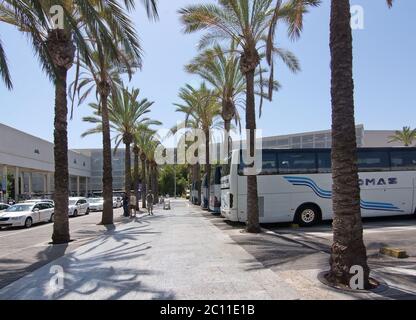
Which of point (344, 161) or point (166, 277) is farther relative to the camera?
point (166, 277)

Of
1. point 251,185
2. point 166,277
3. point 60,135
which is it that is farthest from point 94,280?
point 251,185

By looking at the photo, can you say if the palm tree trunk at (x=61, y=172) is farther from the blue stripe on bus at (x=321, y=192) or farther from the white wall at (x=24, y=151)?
the white wall at (x=24, y=151)

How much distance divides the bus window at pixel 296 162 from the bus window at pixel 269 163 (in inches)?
8.6

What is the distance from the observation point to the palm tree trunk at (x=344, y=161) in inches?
289

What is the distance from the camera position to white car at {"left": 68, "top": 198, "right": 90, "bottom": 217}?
3647cm

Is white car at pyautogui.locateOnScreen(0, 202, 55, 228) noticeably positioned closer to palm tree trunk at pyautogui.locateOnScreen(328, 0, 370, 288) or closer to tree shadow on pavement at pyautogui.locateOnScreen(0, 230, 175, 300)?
tree shadow on pavement at pyautogui.locateOnScreen(0, 230, 175, 300)

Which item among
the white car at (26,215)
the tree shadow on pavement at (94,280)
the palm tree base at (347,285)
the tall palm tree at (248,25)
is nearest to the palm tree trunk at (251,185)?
the tall palm tree at (248,25)

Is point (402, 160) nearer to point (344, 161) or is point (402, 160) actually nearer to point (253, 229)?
point (253, 229)

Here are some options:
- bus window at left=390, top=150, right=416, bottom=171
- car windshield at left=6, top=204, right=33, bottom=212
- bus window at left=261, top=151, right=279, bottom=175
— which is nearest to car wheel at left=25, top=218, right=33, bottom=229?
car windshield at left=6, top=204, right=33, bottom=212

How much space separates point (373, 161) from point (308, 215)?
3.48 meters

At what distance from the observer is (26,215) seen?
85.7 ft

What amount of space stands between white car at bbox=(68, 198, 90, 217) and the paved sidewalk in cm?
2486
